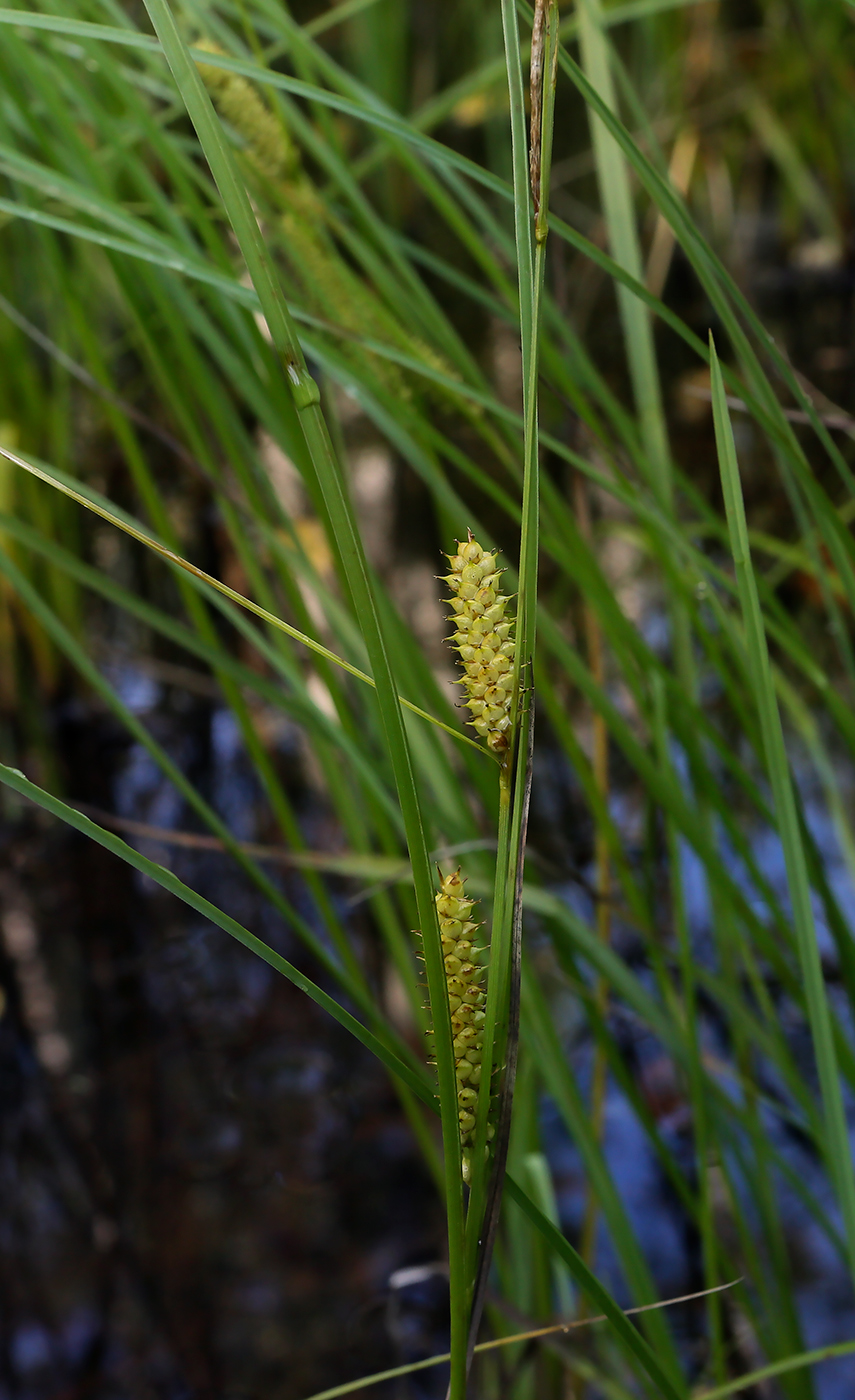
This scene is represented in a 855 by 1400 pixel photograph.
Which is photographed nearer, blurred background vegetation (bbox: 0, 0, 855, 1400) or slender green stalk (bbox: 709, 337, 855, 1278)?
slender green stalk (bbox: 709, 337, 855, 1278)

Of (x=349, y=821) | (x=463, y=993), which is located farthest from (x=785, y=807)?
(x=349, y=821)

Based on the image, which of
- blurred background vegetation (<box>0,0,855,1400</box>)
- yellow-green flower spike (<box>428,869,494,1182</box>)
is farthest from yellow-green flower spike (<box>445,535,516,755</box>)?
blurred background vegetation (<box>0,0,855,1400</box>)

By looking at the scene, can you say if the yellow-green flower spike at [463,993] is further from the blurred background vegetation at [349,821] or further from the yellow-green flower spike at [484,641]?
the blurred background vegetation at [349,821]

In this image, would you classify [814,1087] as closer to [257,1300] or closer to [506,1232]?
[506,1232]

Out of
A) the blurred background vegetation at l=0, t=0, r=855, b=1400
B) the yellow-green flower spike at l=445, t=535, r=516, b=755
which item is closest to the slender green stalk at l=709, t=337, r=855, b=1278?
the blurred background vegetation at l=0, t=0, r=855, b=1400

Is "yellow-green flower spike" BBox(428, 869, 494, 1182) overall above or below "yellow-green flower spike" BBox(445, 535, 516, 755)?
below

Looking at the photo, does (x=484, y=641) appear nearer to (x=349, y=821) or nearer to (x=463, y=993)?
(x=463, y=993)

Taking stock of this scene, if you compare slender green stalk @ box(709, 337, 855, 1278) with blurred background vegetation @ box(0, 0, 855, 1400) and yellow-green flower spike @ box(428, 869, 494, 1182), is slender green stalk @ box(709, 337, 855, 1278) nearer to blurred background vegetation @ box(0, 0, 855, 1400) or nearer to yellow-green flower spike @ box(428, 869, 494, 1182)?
blurred background vegetation @ box(0, 0, 855, 1400)

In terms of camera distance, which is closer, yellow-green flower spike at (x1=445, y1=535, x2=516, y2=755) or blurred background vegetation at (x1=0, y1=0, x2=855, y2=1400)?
yellow-green flower spike at (x1=445, y1=535, x2=516, y2=755)
